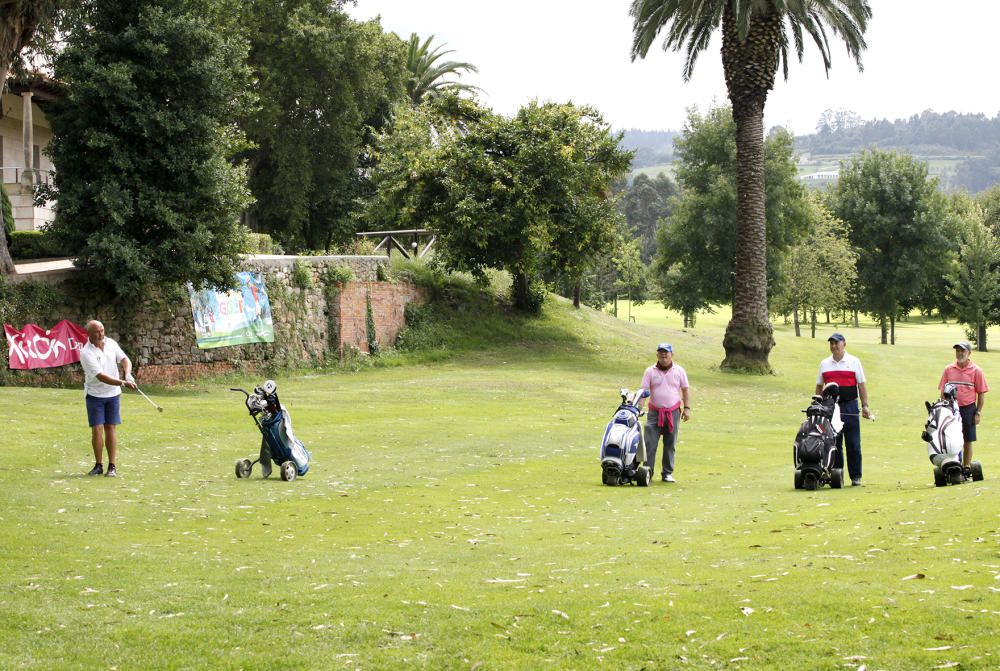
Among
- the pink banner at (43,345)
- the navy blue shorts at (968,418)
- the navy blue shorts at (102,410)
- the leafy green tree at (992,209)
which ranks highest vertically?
the leafy green tree at (992,209)

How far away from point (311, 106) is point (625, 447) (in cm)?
4256

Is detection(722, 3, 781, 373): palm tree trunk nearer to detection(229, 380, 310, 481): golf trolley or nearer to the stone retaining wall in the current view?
the stone retaining wall

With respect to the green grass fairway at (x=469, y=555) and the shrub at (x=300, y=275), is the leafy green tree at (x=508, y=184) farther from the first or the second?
the green grass fairway at (x=469, y=555)

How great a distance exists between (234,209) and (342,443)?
497 inches

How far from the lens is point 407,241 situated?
159 ft

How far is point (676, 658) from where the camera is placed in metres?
7.09

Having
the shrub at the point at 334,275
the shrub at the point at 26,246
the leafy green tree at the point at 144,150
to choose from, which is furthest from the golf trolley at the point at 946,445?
the shrub at the point at 26,246

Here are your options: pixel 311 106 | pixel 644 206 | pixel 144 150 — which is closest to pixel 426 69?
pixel 311 106

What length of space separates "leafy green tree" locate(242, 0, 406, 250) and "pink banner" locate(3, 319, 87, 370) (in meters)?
21.4

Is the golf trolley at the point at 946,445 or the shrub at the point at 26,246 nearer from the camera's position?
the golf trolley at the point at 946,445

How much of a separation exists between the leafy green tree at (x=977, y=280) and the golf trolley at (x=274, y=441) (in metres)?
62.4

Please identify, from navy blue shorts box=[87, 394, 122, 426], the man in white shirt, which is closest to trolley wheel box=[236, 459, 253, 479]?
the man in white shirt

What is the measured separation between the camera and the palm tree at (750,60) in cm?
3922

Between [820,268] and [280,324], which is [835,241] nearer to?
[820,268]
